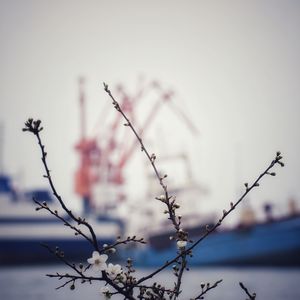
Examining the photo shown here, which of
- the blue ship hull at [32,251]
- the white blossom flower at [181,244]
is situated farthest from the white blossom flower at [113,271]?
the blue ship hull at [32,251]

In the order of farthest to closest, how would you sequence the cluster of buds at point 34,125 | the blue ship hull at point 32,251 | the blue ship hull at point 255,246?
the blue ship hull at point 32,251 → the blue ship hull at point 255,246 → the cluster of buds at point 34,125

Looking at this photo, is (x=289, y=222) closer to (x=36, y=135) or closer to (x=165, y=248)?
(x=165, y=248)

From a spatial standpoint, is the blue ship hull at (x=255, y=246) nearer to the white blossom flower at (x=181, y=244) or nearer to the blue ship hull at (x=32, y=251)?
the blue ship hull at (x=32, y=251)

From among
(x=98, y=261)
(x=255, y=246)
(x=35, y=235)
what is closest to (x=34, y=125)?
(x=98, y=261)

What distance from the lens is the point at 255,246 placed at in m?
31.7

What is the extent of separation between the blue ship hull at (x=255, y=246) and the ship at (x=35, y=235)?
10.3 meters

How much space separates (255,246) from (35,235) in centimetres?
2311

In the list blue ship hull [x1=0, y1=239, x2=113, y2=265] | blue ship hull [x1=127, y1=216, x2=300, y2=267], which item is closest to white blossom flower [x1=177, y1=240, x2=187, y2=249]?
blue ship hull [x1=127, y1=216, x2=300, y2=267]

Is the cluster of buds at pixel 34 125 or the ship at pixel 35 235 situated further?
the ship at pixel 35 235

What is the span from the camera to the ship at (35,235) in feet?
132

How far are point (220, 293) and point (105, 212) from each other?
31.1m

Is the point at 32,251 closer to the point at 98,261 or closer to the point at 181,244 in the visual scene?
the point at 181,244

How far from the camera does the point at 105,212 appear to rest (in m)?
46.0

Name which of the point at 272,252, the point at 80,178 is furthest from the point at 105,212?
the point at 272,252
